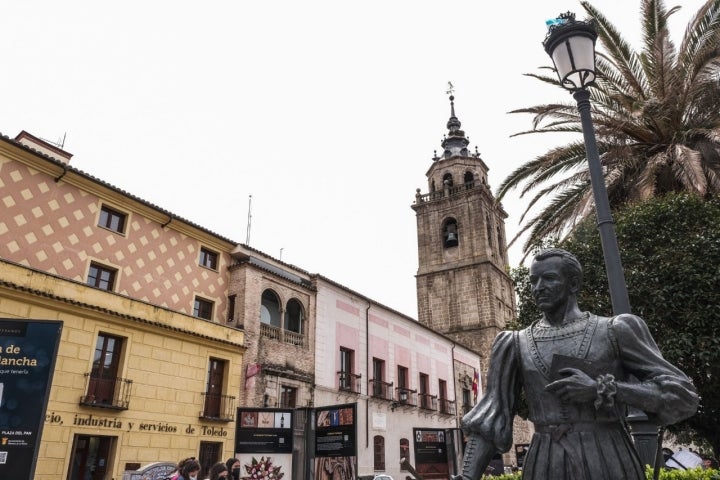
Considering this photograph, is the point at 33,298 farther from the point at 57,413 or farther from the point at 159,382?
the point at 159,382

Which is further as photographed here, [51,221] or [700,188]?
[51,221]

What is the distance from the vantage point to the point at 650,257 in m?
10.7

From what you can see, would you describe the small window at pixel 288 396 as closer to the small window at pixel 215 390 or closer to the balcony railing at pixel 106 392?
the small window at pixel 215 390

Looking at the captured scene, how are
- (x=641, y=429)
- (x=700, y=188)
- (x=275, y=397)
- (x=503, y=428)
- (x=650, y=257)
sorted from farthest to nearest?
(x=275, y=397), (x=650, y=257), (x=700, y=188), (x=641, y=429), (x=503, y=428)

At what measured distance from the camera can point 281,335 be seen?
20.7 meters

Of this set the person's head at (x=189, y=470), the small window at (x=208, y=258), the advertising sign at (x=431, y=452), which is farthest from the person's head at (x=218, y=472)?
the small window at (x=208, y=258)

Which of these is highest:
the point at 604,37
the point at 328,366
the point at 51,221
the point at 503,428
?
the point at 604,37

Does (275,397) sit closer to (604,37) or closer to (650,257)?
(650,257)

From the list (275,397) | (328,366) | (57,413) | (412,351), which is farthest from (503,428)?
(412,351)

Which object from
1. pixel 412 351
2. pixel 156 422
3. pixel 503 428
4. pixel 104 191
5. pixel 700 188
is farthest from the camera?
pixel 412 351

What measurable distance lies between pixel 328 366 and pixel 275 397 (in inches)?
148

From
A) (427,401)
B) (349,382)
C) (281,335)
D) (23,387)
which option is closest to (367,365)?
(349,382)

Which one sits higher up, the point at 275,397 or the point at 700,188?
the point at 700,188

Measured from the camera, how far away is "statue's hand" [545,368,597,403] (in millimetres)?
2236
